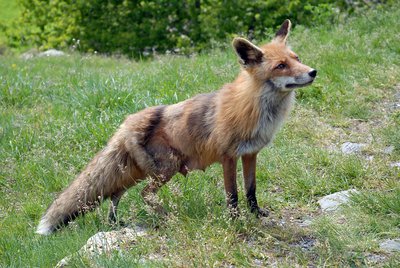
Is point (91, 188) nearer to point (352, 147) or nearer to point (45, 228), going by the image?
point (45, 228)

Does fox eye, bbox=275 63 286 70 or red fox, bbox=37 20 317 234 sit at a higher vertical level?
fox eye, bbox=275 63 286 70

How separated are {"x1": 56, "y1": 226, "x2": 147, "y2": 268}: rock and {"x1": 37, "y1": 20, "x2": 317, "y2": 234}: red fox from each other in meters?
0.30

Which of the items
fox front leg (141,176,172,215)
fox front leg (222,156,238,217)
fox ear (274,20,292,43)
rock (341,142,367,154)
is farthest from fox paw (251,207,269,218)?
rock (341,142,367,154)

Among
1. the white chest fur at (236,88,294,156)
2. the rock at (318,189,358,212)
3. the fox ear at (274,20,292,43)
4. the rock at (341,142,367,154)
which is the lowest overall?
the rock at (341,142,367,154)

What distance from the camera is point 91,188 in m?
5.91

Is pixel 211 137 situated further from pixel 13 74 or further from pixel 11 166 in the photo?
pixel 13 74

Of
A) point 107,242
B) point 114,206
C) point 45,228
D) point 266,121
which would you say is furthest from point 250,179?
point 45,228

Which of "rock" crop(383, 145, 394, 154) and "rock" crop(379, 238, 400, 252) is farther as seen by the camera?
"rock" crop(383, 145, 394, 154)

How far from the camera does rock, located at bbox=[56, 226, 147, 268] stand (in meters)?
4.89

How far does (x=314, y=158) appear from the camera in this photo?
6.94m

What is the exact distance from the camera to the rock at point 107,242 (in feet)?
16.0

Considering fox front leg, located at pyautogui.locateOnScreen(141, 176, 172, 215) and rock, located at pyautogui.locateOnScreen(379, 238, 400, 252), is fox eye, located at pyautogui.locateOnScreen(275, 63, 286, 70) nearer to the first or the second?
fox front leg, located at pyautogui.locateOnScreen(141, 176, 172, 215)

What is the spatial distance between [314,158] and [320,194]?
0.67m

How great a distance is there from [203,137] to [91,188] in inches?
44.0
